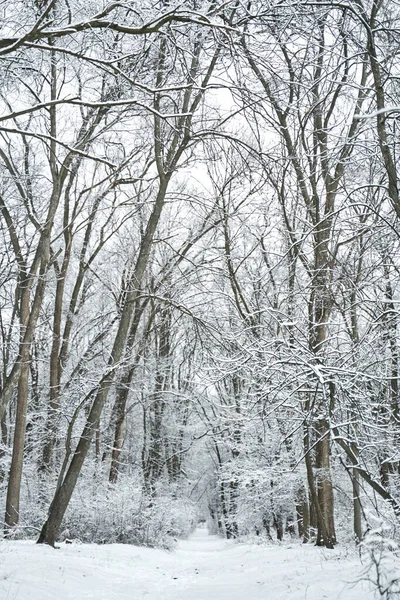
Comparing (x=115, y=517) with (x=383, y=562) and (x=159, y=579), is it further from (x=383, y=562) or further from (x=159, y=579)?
(x=383, y=562)

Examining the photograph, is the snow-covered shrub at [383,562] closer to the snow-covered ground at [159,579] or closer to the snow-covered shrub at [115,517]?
the snow-covered ground at [159,579]

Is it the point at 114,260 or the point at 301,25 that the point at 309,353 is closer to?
the point at 301,25

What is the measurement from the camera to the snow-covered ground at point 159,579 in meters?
4.63

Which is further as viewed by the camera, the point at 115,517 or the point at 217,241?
the point at 115,517

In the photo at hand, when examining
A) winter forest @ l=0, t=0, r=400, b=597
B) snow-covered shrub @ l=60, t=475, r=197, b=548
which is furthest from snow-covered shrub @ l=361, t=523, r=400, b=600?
snow-covered shrub @ l=60, t=475, r=197, b=548

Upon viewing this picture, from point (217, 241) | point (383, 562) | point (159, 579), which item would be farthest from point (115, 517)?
point (383, 562)

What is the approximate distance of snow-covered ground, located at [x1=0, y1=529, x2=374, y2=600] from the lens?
15.2 feet

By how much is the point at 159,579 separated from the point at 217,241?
25.2ft

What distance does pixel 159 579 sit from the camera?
7.72 m

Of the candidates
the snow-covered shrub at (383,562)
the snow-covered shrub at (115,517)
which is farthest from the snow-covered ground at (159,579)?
the snow-covered shrub at (115,517)

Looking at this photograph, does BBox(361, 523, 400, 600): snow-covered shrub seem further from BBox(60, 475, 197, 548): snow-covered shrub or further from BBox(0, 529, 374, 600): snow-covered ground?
BBox(60, 475, 197, 548): snow-covered shrub

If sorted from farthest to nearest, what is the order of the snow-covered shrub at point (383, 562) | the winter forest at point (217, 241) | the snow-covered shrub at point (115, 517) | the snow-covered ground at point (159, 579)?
the snow-covered shrub at point (115, 517)
the snow-covered ground at point (159, 579)
the winter forest at point (217, 241)
the snow-covered shrub at point (383, 562)

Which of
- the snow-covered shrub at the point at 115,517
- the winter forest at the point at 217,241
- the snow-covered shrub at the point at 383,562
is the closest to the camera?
the snow-covered shrub at the point at 383,562

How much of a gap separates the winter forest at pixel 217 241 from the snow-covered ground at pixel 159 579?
0.82m
